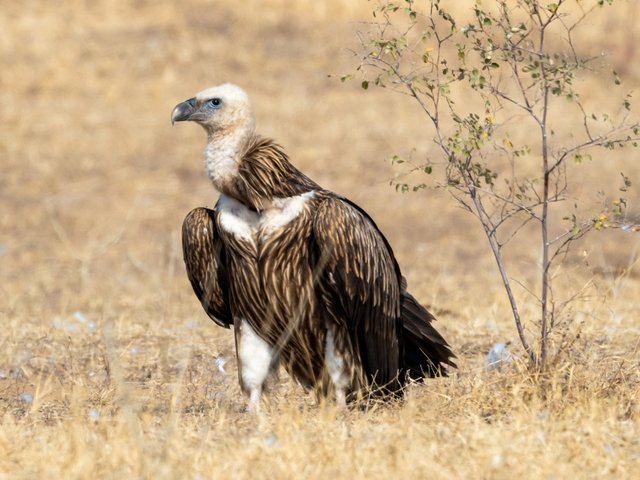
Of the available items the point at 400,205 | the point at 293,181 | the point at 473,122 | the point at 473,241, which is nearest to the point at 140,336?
the point at 293,181

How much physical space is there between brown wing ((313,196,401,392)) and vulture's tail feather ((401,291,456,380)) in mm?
128

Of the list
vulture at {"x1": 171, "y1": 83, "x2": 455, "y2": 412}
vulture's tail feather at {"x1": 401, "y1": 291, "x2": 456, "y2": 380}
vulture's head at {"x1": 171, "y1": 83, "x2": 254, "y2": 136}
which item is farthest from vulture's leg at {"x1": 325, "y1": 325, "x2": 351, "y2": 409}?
vulture's head at {"x1": 171, "y1": 83, "x2": 254, "y2": 136}

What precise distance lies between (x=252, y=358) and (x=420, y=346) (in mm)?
780

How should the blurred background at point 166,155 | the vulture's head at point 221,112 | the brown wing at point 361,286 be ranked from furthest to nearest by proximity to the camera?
the blurred background at point 166,155 < the vulture's head at point 221,112 < the brown wing at point 361,286

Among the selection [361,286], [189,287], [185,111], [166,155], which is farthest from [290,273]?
[166,155]

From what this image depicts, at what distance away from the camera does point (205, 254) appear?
18.1ft

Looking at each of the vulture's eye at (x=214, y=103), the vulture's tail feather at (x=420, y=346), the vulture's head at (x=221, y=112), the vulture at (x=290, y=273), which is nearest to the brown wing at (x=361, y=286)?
the vulture at (x=290, y=273)

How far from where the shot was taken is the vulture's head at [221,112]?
5.60m

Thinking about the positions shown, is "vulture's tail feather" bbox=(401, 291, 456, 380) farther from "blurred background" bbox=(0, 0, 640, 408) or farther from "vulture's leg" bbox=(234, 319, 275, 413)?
"blurred background" bbox=(0, 0, 640, 408)

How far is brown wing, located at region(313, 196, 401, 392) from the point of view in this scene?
17.2 ft

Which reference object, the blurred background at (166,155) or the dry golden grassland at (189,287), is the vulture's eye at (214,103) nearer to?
the dry golden grassland at (189,287)

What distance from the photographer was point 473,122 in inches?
213

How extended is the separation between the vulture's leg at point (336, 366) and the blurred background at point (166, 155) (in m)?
1.66

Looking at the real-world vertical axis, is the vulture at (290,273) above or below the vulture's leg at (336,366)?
above
